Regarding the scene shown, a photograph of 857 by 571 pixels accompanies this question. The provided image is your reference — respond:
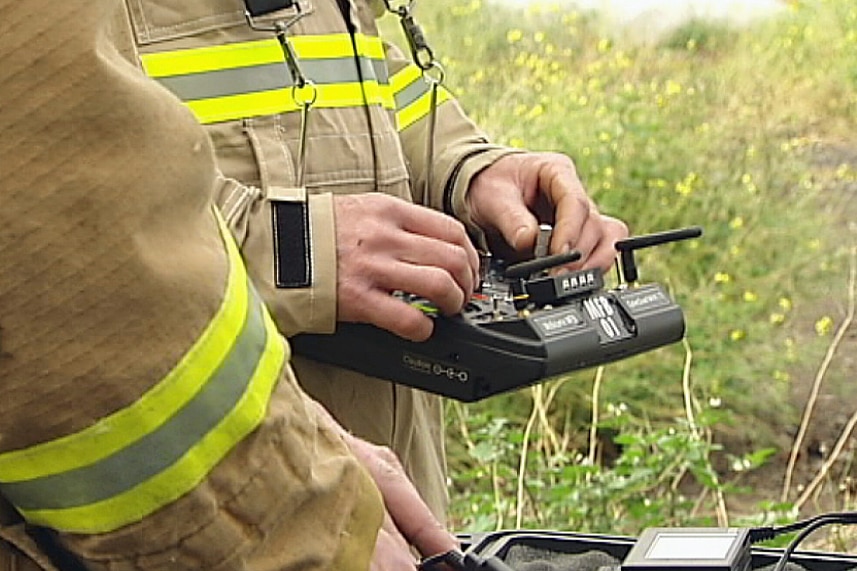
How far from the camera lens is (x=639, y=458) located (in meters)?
3.47

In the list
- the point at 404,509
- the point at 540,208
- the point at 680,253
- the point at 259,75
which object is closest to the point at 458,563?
the point at 404,509

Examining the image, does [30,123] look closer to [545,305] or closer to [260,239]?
[260,239]

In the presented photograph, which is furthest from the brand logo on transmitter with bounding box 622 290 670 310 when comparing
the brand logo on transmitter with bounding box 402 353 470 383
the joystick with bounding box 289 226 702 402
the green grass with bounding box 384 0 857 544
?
the green grass with bounding box 384 0 857 544

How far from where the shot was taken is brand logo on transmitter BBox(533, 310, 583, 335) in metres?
1.80

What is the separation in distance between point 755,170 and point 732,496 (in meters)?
1.59

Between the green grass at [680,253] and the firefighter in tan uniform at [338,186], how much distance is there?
1.19 m

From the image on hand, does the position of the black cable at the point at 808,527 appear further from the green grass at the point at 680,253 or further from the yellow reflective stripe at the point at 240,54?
the green grass at the point at 680,253

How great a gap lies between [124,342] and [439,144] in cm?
123

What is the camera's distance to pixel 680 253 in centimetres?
495

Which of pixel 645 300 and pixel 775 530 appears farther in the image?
pixel 645 300

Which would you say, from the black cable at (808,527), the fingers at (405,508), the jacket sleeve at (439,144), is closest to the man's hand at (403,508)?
the fingers at (405,508)

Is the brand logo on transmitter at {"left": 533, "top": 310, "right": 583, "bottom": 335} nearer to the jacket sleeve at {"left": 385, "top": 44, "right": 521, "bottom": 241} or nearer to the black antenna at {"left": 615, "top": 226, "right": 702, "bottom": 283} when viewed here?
the black antenna at {"left": 615, "top": 226, "right": 702, "bottom": 283}

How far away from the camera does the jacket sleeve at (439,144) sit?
2.19 meters

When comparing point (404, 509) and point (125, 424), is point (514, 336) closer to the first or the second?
point (404, 509)
